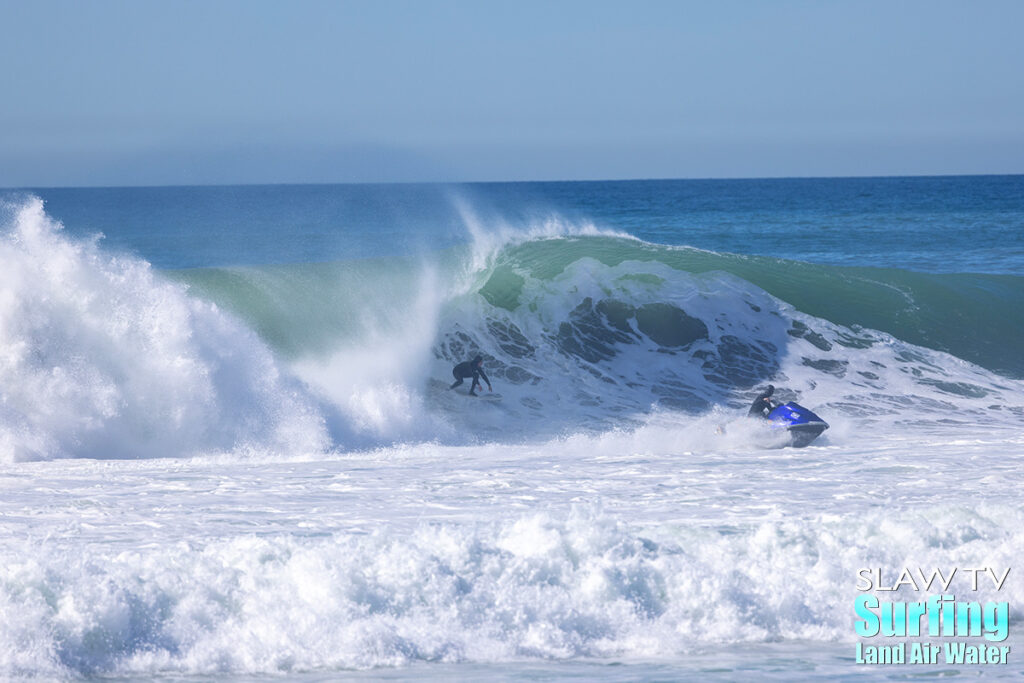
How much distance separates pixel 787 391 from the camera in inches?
659

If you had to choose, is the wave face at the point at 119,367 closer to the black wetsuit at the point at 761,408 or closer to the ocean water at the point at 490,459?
the ocean water at the point at 490,459

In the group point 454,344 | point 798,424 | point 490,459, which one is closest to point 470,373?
point 454,344

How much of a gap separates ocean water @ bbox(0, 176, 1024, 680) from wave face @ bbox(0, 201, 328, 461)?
1.6 inches

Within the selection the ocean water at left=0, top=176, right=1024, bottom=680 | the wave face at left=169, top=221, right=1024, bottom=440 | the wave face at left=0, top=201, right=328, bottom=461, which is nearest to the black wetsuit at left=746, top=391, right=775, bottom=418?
the ocean water at left=0, top=176, right=1024, bottom=680

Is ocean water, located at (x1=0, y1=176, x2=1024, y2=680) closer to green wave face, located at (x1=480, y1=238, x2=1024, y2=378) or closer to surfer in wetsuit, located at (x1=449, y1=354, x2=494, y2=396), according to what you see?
green wave face, located at (x1=480, y1=238, x2=1024, y2=378)

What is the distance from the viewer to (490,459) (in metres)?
11.9

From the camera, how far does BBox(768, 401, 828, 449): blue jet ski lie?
494 inches

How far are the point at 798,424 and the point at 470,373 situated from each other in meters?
5.03

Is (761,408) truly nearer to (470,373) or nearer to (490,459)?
(490,459)

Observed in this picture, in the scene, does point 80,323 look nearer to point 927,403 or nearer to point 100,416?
point 100,416

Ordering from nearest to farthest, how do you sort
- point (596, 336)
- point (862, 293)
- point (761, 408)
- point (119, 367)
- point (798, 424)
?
1. point (798, 424)
2. point (761, 408)
3. point (119, 367)
4. point (596, 336)
5. point (862, 293)

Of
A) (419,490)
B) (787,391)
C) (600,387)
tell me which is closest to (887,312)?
(787,391)

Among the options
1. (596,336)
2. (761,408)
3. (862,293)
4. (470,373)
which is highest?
(862,293)

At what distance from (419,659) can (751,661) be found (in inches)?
75.9
